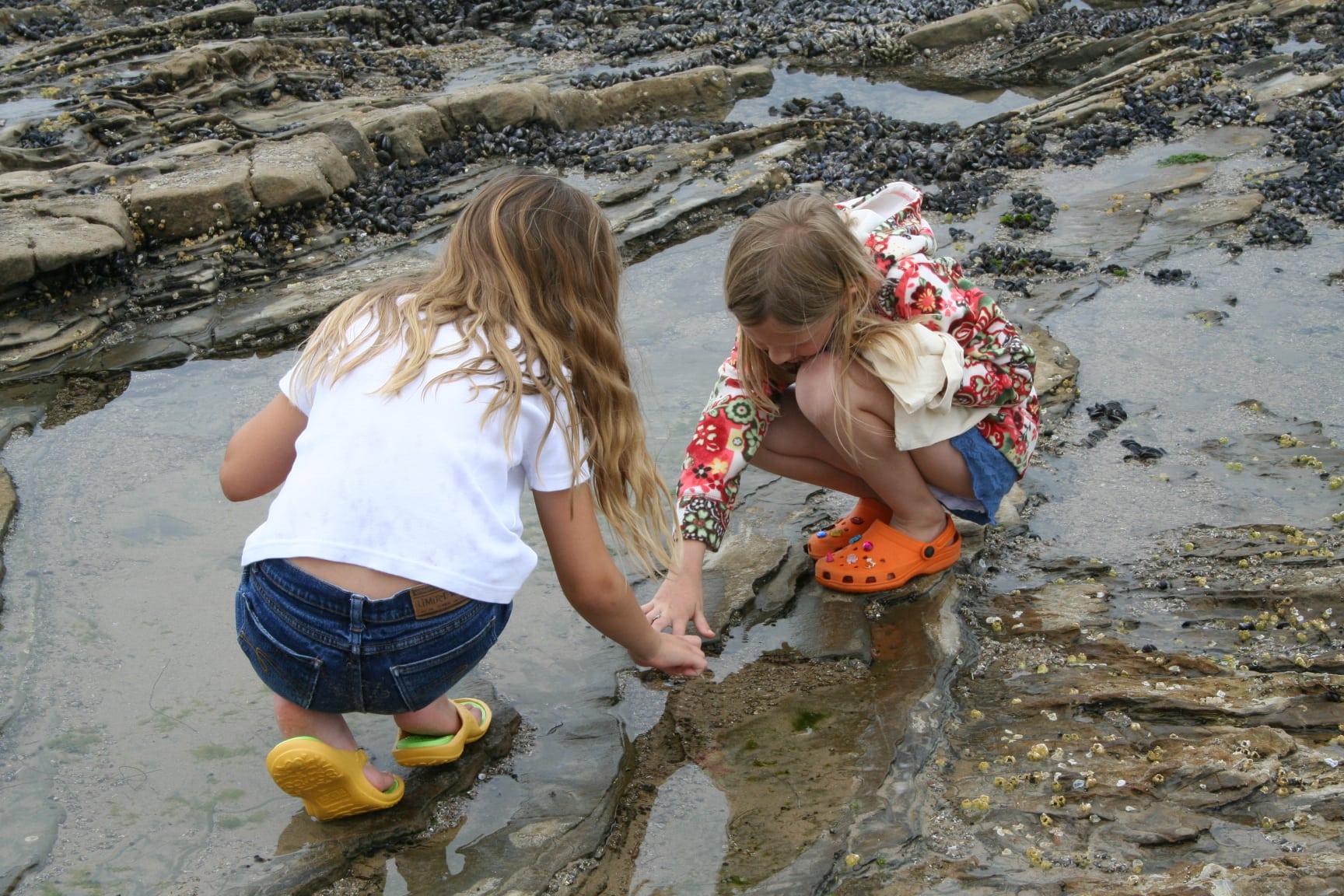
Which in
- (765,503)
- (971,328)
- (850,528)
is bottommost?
(765,503)

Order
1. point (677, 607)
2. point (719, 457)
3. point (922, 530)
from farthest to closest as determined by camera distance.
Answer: point (922, 530) < point (719, 457) < point (677, 607)

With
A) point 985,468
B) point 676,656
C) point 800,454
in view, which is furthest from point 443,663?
point 985,468

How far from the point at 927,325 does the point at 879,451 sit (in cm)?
38

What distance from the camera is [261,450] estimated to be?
8.67 ft

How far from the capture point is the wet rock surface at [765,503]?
256 cm

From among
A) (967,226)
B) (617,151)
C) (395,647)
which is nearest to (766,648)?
(395,647)

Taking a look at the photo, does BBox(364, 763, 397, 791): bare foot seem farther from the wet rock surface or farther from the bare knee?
the bare knee

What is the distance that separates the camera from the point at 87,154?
714cm

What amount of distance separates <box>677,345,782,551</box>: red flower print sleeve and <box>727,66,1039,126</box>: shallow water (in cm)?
557

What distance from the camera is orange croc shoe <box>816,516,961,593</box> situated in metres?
3.49

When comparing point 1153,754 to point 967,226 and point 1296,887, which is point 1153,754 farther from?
point 967,226

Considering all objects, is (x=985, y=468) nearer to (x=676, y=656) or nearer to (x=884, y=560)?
(x=884, y=560)

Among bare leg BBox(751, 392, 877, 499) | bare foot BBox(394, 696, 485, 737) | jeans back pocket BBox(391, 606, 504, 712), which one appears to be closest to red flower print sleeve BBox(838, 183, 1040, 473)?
bare leg BBox(751, 392, 877, 499)

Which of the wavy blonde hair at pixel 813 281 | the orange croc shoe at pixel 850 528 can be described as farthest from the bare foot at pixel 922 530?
the wavy blonde hair at pixel 813 281
